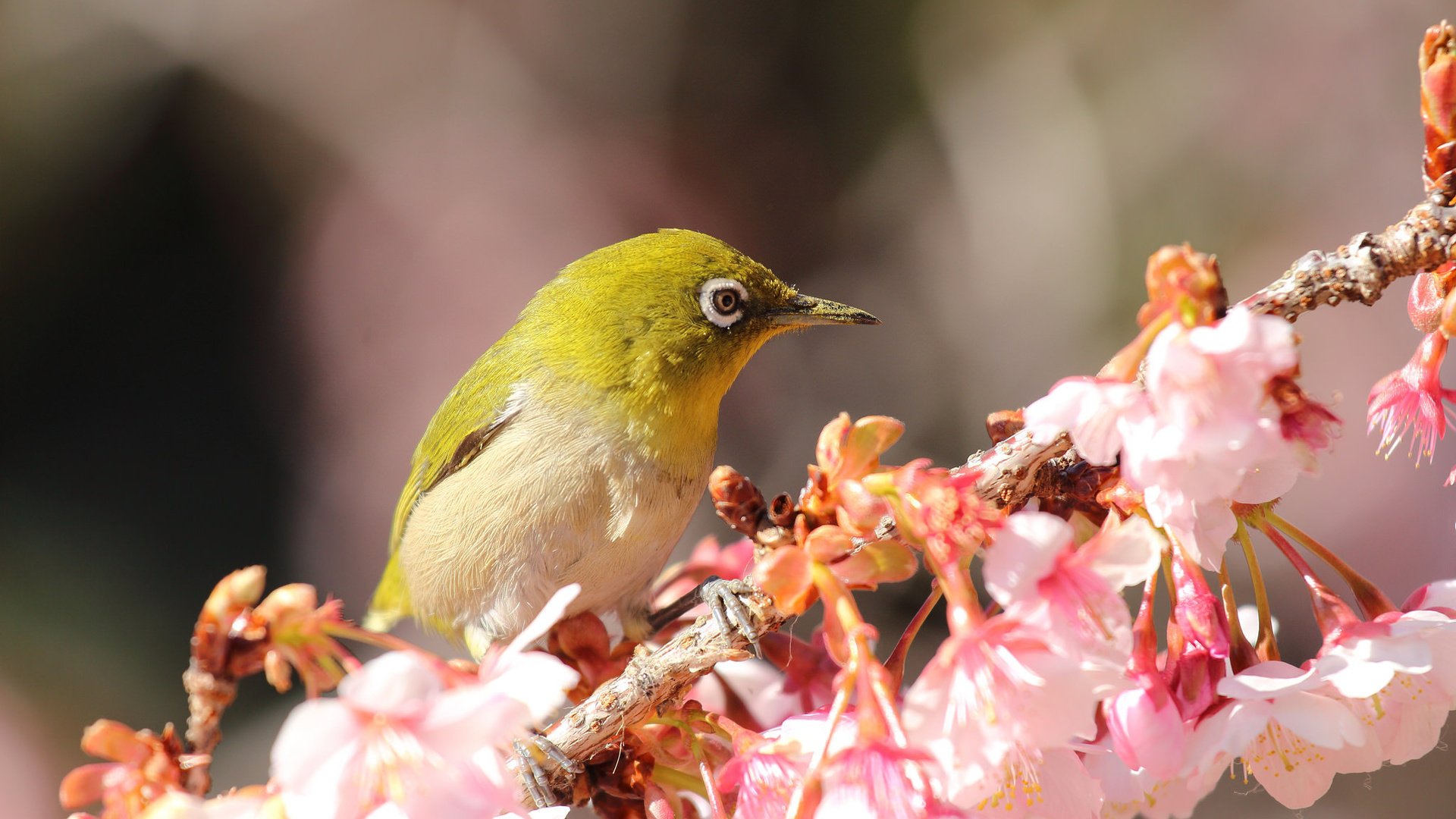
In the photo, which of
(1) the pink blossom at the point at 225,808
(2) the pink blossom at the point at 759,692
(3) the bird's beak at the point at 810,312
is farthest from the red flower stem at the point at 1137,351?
(3) the bird's beak at the point at 810,312

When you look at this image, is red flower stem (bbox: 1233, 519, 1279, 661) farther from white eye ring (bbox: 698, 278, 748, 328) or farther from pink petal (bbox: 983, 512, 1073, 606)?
white eye ring (bbox: 698, 278, 748, 328)

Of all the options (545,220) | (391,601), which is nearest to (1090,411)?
(391,601)

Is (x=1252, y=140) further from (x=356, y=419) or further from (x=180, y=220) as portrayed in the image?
(x=180, y=220)

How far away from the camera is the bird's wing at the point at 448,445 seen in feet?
7.99

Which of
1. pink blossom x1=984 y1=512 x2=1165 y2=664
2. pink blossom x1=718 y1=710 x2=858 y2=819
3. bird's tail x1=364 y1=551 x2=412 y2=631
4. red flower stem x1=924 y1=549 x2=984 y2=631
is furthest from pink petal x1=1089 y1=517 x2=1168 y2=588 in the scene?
bird's tail x1=364 y1=551 x2=412 y2=631

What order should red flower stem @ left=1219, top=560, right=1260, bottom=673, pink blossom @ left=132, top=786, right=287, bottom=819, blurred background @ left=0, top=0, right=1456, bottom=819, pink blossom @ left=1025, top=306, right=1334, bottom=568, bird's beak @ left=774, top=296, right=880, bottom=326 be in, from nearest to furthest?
pink blossom @ left=1025, top=306, right=1334, bottom=568, pink blossom @ left=132, top=786, right=287, bottom=819, red flower stem @ left=1219, top=560, right=1260, bottom=673, bird's beak @ left=774, top=296, right=880, bottom=326, blurred background @ left=0, top=0, right=1456, bottom=819

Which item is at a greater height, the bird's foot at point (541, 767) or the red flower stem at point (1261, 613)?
the bird's foot at point (541, 767)

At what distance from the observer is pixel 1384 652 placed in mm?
1133

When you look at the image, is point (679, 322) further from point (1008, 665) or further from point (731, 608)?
Answer: point (1008, 665)

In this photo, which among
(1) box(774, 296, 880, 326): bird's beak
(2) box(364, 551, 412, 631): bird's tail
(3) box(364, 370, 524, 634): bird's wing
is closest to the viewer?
(1) box(774, 296, 880, 326): bird's beak

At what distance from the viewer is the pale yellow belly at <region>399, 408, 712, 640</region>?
7.04 feet

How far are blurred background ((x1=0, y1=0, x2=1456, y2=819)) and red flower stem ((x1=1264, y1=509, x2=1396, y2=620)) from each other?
2542 mm

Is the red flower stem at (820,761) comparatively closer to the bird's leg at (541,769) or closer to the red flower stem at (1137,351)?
the red flower stem at (1137,351)

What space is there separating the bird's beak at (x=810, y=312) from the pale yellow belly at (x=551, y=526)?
33 centimetres
